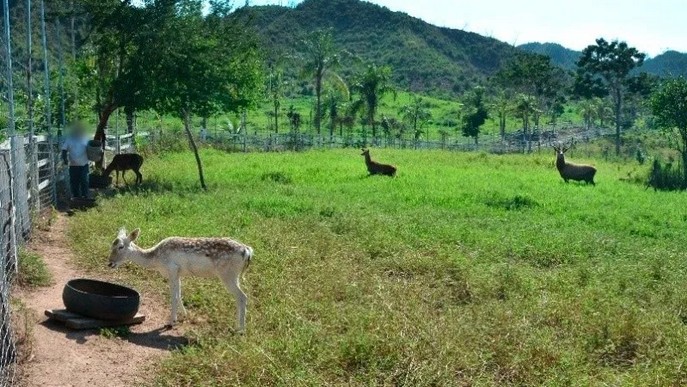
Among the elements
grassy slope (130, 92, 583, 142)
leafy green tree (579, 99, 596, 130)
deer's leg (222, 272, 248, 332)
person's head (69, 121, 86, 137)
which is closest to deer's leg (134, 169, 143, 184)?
person's head (69, 121, 86, 137)

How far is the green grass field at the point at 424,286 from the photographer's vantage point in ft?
22.9

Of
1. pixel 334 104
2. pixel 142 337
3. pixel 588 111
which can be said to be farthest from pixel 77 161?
pixel 588 111

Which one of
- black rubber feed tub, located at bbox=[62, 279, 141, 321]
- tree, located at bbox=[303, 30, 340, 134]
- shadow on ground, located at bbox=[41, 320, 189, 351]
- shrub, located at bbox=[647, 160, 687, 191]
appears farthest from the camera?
tree, located at bbox=[303, 30, 340, 134]

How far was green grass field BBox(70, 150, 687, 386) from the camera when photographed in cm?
699

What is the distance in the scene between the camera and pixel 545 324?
8.50m

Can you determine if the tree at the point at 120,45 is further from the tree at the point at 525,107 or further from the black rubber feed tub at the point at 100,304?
the tree at the point at 525,107

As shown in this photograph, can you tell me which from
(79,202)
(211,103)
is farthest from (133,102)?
(79,202)

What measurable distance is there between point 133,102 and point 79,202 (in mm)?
5992

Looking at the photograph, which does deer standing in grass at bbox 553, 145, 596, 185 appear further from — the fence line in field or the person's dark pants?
the fence line in field

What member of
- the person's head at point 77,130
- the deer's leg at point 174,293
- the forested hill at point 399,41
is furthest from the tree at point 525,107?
the deer's leg at point 174,293

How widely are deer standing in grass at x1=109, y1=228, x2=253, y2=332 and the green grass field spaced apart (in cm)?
40

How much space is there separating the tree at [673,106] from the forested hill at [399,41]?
80.7 meters

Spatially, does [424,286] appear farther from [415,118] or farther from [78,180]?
[415,118]

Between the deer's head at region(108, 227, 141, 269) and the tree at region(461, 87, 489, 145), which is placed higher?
the tree at region(461, 87, 489, 145)
